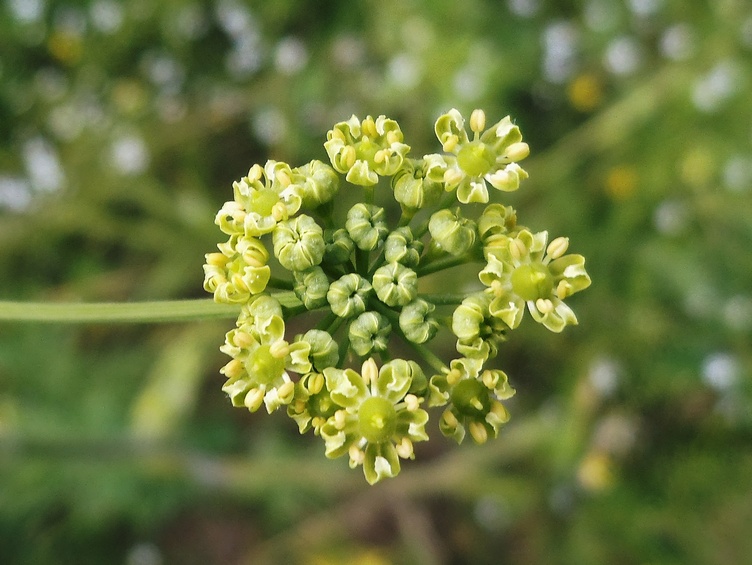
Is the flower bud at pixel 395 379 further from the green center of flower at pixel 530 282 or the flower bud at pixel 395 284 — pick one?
the green center of flower at pixel 530 282

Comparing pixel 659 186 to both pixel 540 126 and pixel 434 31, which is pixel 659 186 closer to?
pixel 540 126

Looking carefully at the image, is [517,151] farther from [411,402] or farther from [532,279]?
[411,402]

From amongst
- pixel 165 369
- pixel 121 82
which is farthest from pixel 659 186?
pixel 121 82

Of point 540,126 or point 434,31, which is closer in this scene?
point 434,31

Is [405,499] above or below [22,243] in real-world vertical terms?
below

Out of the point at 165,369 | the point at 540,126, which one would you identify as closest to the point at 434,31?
the point at 540,126

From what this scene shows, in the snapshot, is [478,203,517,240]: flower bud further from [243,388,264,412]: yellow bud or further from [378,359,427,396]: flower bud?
[243,388,264,412]: yellow bud

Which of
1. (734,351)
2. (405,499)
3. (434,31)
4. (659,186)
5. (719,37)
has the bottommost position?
(405,499)

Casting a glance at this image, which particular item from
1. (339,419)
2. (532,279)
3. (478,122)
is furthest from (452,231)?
(339,419)
